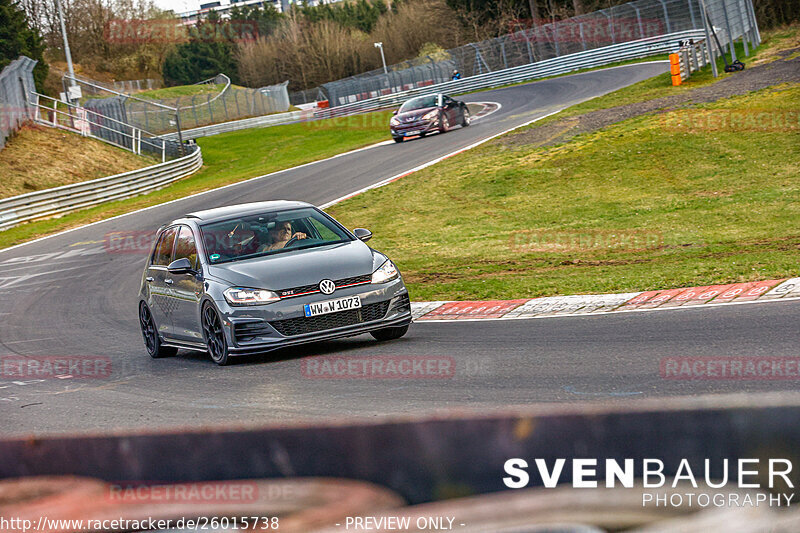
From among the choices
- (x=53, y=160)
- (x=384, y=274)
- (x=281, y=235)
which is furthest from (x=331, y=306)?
(x=53, y=160)

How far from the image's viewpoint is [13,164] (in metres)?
34.3

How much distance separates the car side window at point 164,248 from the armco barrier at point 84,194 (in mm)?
18743

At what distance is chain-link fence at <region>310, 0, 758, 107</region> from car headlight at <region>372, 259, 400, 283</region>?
33.0m

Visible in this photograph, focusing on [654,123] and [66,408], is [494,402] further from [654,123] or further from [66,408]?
[654,123]

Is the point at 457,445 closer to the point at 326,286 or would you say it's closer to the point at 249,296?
the point at 326,286

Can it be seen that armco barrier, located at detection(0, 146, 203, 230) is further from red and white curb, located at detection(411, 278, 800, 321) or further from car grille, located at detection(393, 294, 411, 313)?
car grille, located at detection(393, 294, 411, 313)

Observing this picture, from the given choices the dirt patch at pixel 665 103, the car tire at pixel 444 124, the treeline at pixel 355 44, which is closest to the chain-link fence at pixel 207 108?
the car tire at pixel 444 124

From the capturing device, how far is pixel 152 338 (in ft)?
36.8

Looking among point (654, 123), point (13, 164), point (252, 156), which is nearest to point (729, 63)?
point (654, 123)

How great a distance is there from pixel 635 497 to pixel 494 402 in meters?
3.12

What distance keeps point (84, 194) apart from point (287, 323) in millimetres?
24879

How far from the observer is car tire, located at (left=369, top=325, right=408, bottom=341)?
9.95 meters

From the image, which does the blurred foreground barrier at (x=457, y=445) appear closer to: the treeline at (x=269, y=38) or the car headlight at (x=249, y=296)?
the car headlight at (x=249, y=296)

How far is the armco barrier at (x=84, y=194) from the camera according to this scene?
2902 cm
